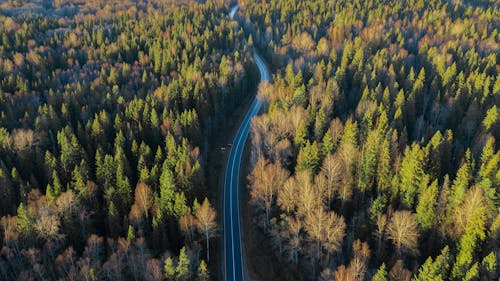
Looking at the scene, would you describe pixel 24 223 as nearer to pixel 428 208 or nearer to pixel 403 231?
pixel 403 231

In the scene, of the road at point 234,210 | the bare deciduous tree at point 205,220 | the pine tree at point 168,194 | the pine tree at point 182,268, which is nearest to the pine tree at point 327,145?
the road at point 234,210

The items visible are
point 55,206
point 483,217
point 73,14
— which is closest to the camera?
point 483,217

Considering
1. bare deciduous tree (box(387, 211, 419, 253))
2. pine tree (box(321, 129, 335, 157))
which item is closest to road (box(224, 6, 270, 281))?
pine tree (box(321, 129, 335, 157))

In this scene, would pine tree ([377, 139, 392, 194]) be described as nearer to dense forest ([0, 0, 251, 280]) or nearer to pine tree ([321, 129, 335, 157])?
pine tree ([321, 129, 335, 157])

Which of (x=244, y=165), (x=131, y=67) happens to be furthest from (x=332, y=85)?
(x=131, y=67)

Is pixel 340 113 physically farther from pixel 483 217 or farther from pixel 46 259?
pixel 46 259
